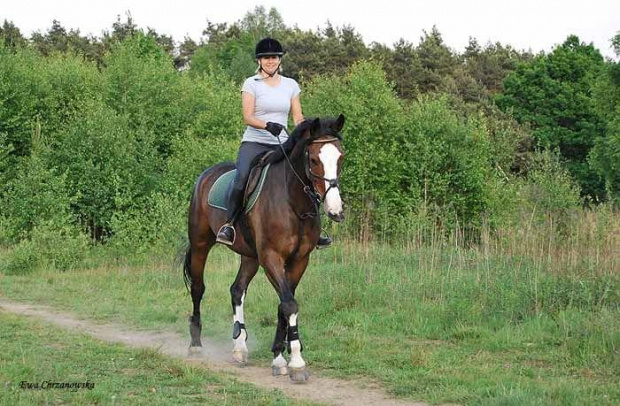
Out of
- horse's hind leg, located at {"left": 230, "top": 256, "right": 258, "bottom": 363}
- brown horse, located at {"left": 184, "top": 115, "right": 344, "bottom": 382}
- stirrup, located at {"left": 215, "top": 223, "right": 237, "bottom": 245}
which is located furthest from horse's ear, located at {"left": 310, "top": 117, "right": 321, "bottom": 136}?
horse's hind leg, located at {"left": 230, "top": 256, "right": 258, "bottom": 363}

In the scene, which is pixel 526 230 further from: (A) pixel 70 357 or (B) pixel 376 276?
(A) pixel 70 357

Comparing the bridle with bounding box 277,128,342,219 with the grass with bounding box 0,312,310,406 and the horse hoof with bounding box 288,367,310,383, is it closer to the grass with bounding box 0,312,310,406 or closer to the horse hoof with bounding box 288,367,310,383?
the horse hoof with bounding box 288,367,310,383

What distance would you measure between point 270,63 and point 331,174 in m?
1.89

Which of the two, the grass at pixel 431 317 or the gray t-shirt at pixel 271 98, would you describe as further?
the gray t-shirt at pixel 271 98

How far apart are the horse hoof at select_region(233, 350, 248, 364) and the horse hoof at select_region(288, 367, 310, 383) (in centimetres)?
105

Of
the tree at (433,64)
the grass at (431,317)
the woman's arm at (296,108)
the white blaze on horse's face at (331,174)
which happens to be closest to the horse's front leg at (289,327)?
the grass at (431,317)

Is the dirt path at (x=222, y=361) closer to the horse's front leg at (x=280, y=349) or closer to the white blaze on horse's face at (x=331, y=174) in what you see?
the horse's front leg at (x=280, y=349)

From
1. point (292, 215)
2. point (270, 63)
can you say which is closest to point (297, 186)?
point (292, 215)

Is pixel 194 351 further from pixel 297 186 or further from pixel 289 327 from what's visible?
pixel 297 186

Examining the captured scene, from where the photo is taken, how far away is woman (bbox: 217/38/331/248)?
316 inches

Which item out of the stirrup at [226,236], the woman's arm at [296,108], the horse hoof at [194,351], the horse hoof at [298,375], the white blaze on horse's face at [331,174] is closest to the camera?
the white blaze on horse's face at [331,174]

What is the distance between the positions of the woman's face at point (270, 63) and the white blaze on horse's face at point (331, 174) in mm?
1549

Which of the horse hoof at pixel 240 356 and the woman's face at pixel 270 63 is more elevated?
the woman's face at pixel 270 63

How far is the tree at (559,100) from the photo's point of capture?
50.8 metres
